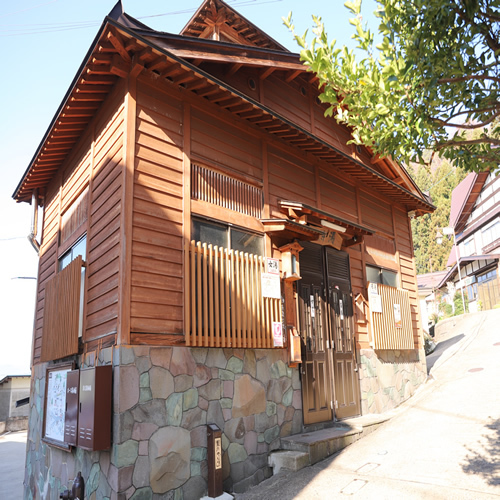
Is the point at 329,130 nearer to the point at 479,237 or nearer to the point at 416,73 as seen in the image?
the point at 416,73

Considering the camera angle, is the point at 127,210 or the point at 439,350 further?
the point at 439,350

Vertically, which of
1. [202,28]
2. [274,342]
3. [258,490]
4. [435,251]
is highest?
[435,251]

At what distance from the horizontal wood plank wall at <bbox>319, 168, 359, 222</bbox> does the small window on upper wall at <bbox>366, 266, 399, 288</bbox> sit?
1498 mm

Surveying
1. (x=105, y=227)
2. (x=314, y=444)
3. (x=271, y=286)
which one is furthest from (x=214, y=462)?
(x=105, y=227)

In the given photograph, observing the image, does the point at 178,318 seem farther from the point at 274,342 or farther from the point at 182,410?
the point at 274,342

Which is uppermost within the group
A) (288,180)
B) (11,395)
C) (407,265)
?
(288,180)

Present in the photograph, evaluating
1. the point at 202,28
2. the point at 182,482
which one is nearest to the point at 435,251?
the point at 202,28

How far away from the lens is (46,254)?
11.9 meters

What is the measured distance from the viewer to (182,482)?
6.81 m

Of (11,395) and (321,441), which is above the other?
(11,395)

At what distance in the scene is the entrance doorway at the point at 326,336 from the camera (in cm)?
962

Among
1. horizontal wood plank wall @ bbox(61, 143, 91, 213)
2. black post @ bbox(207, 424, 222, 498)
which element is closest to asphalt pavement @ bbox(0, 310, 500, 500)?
black post @ bbox(207, 424, 222, 498)

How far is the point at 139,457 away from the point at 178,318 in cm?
203

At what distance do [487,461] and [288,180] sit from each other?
249 inches
